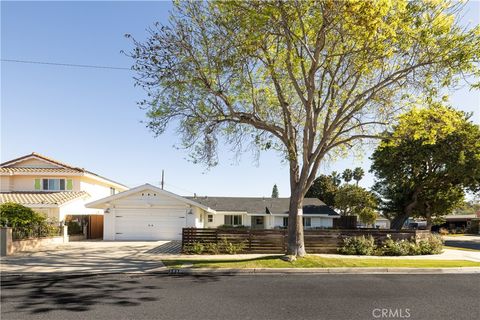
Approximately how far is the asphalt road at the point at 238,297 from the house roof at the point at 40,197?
17.1 m

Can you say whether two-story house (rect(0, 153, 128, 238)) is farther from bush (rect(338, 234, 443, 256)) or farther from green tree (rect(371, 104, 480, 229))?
green tree (rect(371, 104, 480, 229))

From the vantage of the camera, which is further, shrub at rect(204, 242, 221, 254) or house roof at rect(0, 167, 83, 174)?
house roof at rect(0, 167, 83, 174)

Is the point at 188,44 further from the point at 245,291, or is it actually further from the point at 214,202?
the point at 214,202

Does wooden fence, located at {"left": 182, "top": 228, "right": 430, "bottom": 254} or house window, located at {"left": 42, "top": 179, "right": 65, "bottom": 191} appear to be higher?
house window, located at {"left": 42, "top": 179, "right": 65, "bottom": 191}

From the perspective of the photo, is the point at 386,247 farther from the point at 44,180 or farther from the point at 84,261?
the point at 44,180

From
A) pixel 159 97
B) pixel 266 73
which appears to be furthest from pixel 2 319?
pixel 266 73

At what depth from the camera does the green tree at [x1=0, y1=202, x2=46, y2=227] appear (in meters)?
20.7

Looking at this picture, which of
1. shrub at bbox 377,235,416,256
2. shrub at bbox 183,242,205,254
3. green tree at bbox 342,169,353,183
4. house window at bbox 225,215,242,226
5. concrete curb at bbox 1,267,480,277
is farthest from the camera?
green tree at bbox 342,169,353,183

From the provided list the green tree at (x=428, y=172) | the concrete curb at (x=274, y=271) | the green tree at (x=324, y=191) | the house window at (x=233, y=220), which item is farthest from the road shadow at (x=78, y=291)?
the green tree at (x=324, y=191)

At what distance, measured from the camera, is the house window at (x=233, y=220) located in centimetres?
4395

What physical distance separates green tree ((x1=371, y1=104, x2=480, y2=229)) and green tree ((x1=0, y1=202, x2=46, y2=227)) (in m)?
24.2

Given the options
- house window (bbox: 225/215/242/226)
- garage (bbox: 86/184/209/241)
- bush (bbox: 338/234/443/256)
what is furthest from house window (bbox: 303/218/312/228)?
bush (bbox: 338/234/443/256)

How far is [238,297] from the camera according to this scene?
33.2 feet

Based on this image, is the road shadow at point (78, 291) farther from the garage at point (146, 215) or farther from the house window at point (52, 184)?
the house window at point (52, 184)
